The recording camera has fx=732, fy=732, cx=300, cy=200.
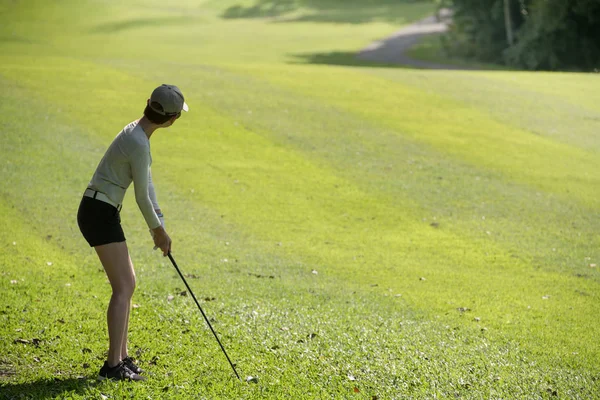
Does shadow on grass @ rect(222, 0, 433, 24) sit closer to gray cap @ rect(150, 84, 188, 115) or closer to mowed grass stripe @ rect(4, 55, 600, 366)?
mowed grass stripe @ rect(4, 55, 600, 366)

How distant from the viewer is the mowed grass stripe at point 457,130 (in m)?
21.2

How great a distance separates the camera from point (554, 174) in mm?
21469

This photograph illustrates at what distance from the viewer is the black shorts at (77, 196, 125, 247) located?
6.87 m

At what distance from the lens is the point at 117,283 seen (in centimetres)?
698

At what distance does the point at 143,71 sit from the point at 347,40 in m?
37.9

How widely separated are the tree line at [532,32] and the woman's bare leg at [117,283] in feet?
149

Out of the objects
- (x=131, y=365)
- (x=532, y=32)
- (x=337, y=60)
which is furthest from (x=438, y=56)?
(x=131, y=365)

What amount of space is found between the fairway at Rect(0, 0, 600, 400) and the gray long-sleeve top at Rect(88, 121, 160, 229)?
6.14 ft

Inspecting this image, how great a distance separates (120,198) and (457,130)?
65.5ft

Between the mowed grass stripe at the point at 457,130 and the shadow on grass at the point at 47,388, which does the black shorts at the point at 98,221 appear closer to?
the shadow on grass at the point at 47,388

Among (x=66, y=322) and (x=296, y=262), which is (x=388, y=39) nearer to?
(x=296, y=262)

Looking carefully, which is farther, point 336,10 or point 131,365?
point 336,10

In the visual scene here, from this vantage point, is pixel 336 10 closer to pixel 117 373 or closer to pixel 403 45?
pixel 403 45

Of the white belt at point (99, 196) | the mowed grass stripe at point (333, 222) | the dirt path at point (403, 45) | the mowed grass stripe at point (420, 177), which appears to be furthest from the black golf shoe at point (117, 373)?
the dirt path at point (403, 45)
